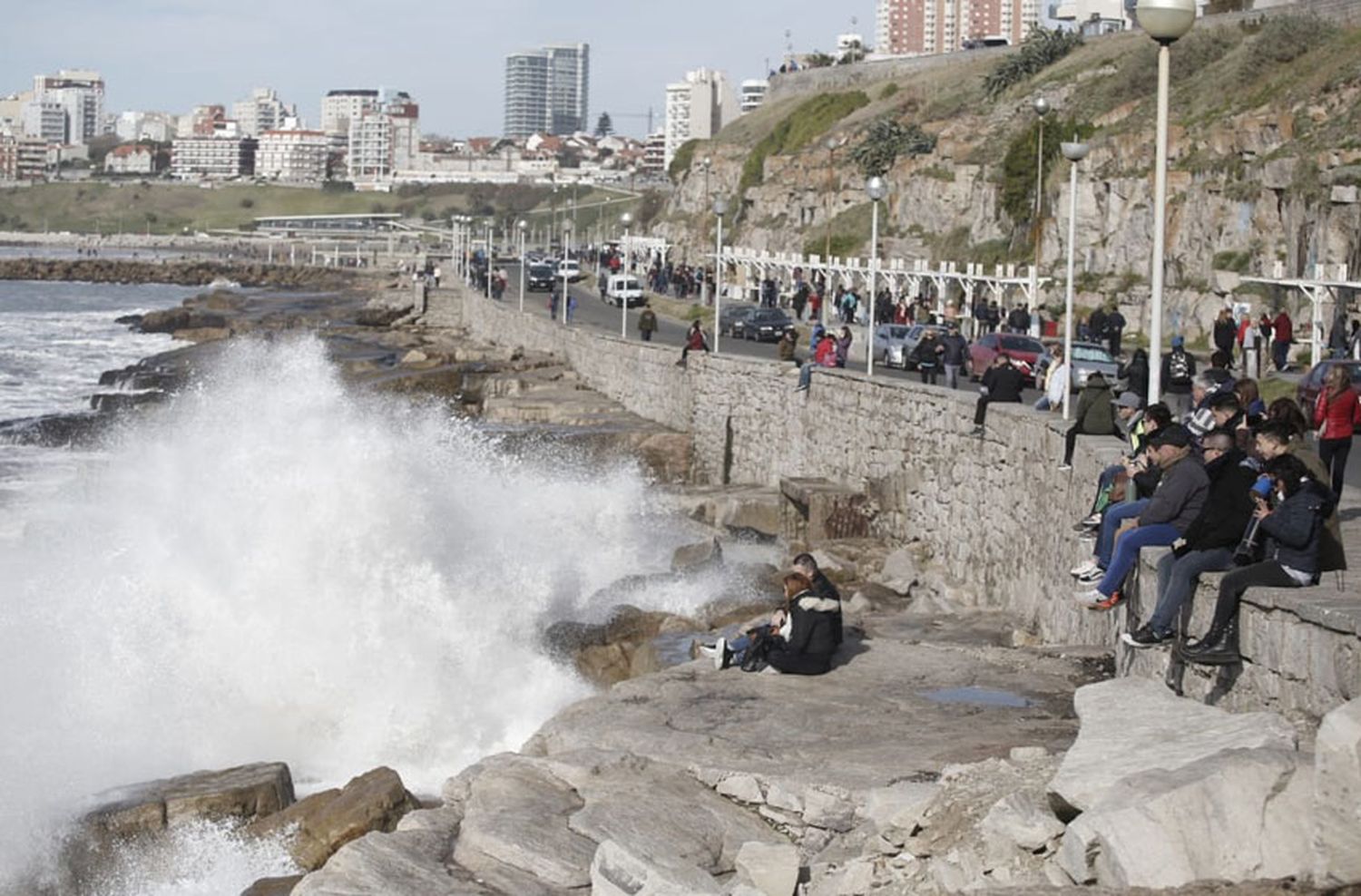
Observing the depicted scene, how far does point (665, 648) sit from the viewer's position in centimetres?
1551

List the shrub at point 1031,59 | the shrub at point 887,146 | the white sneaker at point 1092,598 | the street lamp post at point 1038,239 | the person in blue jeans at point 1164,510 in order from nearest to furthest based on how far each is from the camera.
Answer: the person in blue jeans at point 1164,510
the white sneaker at point 1092,598
the street lamp post at point 1038,239
the shrub at point 887,146
the shrub at point 1031,59

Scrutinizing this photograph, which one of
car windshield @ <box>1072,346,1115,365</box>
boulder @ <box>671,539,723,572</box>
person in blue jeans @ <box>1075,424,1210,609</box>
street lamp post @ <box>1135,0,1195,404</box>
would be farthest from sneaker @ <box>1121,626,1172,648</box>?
car windshield @ <box>1072,346,1115,365</box>

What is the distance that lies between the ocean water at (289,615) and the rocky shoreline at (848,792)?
3.14 feet

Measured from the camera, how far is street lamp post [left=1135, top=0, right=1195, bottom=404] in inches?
447

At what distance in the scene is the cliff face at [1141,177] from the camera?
40.3 m

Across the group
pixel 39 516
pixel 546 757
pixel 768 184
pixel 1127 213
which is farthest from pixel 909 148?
pixel 546 757

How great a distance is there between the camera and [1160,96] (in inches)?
493

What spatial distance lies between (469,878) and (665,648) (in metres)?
6.12

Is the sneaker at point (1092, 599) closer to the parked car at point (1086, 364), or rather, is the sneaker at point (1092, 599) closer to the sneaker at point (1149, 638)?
the sneaker at point (1149, 638)

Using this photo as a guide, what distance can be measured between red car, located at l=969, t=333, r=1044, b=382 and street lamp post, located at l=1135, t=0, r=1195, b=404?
18.7 m

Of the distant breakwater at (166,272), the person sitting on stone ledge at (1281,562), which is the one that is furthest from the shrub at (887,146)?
the person sitting on stone ledge at (1281,562)

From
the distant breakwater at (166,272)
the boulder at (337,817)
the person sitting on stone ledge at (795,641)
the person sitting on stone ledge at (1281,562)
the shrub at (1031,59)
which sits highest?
the shrub at (1031,59)

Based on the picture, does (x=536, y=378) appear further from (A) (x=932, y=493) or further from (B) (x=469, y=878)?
(B) (x=469, y=878)

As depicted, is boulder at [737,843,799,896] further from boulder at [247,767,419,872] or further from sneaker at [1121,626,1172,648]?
boulder at [247,767,419,872]
